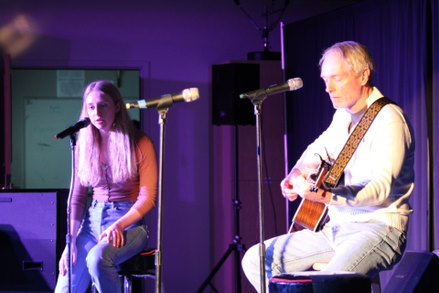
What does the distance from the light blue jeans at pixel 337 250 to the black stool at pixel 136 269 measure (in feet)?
2.00

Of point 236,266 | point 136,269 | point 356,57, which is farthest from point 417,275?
point 236,266

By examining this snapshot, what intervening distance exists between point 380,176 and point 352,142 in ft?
0.86

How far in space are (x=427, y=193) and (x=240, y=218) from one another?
1.67m

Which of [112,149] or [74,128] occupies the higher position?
[74,128]

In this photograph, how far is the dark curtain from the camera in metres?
4.83

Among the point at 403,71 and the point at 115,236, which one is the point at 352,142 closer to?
the point at 115,236

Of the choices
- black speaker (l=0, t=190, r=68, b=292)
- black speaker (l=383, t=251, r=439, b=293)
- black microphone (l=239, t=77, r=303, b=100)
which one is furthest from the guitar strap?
black speaker (l=0, t=190, r=68, b=292)

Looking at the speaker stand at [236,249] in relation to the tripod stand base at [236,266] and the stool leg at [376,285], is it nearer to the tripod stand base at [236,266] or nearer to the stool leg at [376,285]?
the tripod stand base at [236,266]

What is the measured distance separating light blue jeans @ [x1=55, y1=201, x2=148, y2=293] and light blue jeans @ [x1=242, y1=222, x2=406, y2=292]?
0.67m

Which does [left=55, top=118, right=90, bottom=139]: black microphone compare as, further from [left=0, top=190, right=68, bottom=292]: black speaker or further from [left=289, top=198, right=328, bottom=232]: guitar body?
[left=289, top=198, right=328, bottom=232]: guitar body

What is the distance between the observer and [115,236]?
3.68 m

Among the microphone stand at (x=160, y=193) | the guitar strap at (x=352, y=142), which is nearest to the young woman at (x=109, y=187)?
the microphone stand at (x=160, y=193)

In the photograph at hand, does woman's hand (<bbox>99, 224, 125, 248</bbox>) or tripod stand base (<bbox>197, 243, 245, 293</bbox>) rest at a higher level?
woman's hand (<bbox>99, 224, 125, 248</bbox>)

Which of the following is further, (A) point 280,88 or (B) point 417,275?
(B) point 417,275
